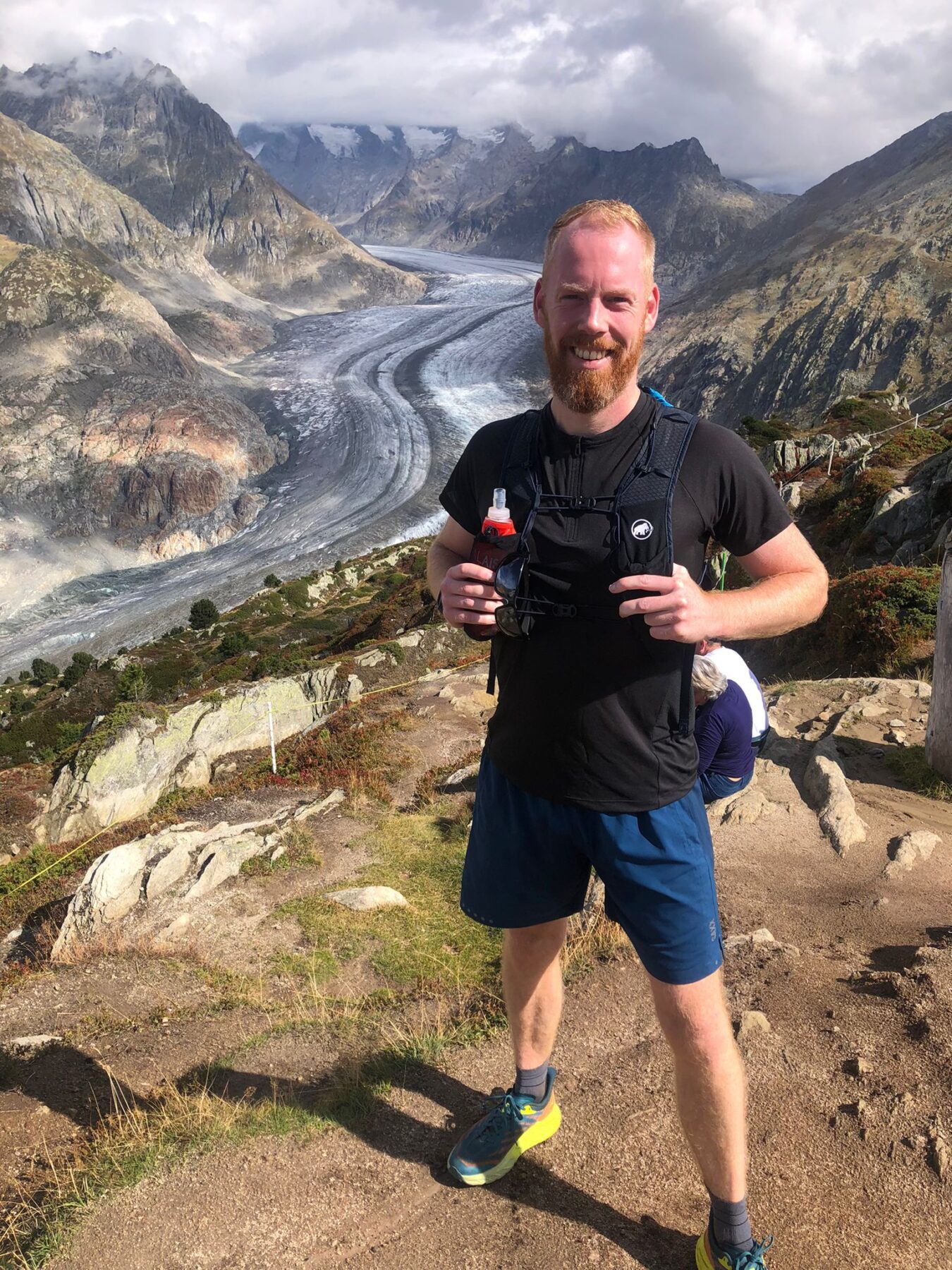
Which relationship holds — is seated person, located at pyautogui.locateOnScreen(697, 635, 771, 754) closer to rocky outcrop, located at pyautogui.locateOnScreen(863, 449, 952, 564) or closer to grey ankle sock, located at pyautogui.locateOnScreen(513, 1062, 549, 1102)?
grey ankle sock, located at pyautogui.locateOnScreen(513, 1062, 549, 1102)

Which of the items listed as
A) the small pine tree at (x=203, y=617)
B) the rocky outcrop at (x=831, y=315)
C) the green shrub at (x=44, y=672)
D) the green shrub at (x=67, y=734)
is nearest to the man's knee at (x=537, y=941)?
the green shrub at (x=67, y=734)

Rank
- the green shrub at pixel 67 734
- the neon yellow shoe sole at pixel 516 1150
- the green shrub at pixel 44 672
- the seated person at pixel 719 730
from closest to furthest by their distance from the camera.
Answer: the neon yellow shoe sole at pixel 516 1150 → the seated person at pixel 719 730 → the green shrub at pixel 67 734 → the green shrub at pixel 44 672

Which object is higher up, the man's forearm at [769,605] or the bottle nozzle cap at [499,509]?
the bottle nozzle cap at [499,509]

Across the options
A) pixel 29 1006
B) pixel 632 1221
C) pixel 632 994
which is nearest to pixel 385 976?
pixel 632 994

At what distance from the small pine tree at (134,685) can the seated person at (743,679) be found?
114 ft

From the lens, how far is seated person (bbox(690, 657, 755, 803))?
435 centimetres

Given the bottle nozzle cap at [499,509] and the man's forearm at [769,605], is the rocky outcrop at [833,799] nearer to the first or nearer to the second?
the man's forearm at [769,605]

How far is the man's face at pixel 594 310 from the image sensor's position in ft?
9.04

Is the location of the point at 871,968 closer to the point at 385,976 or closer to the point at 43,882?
the point at 385,976

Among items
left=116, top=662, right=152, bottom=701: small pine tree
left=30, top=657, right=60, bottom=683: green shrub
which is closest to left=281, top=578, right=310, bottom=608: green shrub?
left=116, top=662, right=152, bottom=701: small pine tree

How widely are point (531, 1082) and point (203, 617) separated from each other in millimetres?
56272

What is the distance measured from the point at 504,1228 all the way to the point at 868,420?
130 feet

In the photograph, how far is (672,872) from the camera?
287cm

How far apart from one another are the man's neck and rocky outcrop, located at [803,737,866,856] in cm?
551
